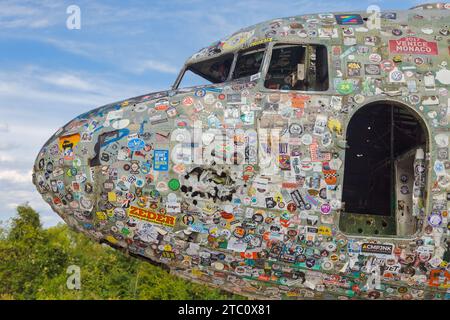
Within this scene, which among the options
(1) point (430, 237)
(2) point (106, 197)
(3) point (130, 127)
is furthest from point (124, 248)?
(1) point (430, 237)

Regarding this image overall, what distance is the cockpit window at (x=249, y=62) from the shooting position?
9992mm

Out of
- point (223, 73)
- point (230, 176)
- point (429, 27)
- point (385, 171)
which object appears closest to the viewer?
point (230, 176)

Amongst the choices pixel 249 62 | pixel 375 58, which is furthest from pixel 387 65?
pixel 249 62

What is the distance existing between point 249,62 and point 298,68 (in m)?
0.88

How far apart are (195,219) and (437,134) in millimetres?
4152

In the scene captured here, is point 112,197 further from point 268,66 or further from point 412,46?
point 412,46

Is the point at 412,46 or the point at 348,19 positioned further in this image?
the point at 348,19

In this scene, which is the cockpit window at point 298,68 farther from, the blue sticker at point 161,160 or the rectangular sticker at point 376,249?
the rectangular sticker at point 376,249

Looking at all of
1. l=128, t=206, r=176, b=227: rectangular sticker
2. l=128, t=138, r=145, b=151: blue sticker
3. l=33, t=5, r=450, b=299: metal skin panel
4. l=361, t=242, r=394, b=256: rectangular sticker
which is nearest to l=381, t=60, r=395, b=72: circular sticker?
l=33, t=5, r=450, b=299: metal skin panel

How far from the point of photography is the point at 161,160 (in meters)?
8.91

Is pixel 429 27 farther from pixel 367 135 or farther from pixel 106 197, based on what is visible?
pixel 106 197

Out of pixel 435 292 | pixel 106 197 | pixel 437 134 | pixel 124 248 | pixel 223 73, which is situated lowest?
pixel 435 292

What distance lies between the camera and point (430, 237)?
9.10m

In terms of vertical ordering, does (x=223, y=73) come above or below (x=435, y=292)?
above
